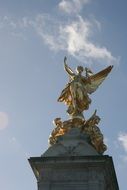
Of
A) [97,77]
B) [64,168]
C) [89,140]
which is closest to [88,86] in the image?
[97,77]

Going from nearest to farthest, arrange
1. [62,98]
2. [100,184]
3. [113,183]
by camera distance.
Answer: [100,184] → [113,183] → [62,98]

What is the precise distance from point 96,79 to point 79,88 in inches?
60.0

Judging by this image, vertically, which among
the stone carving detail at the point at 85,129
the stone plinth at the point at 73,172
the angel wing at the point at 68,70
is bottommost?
the stone plinth at the point at 73,172

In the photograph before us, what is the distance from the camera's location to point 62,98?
3033 centimetres

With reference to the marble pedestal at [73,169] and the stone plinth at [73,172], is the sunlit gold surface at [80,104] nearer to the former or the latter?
the marble pedestal at [73,169]

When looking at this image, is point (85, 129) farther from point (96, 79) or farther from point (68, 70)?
point (68, 70)

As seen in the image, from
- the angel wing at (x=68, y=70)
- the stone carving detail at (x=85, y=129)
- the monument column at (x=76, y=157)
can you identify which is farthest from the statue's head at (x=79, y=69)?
the stone carving detail at (x=85, y=129)

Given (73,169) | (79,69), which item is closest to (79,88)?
(79,69)

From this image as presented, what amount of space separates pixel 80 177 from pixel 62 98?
5.39 metres

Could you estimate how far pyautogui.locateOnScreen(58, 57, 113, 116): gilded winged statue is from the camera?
29688 millimetres

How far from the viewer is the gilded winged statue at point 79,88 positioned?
29.7 metres

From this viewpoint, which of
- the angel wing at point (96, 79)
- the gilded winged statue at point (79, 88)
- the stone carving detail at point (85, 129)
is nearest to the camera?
the stone carving detail at point (85, 129)

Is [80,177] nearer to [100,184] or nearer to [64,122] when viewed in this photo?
[100,184]

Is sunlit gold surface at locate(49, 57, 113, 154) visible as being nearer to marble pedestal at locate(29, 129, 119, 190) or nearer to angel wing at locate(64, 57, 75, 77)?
angel wing at locate(64, 57, 75, 77)
